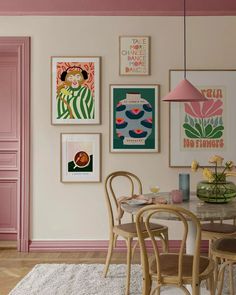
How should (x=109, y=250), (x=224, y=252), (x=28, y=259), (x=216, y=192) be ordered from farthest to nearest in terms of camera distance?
1. (x=28, y=259)
2. (x=109, y=250)
3. (x=216, y=192)
4. (x=224, y=252)

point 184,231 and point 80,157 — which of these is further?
point 80,157

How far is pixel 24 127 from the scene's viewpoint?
471 centimetres

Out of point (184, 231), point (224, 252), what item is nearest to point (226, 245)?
point (224, 252)

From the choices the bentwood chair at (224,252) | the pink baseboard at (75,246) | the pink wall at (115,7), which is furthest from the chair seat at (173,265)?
the pink wall at (115,7)

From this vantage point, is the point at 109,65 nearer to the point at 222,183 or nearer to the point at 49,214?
the point at 49,214

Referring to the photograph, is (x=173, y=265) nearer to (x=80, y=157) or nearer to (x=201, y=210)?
(x=201, y=210)

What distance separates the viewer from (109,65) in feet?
15.5

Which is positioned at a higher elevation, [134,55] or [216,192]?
[134,55]

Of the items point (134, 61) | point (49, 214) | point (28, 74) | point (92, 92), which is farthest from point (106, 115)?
point (49, 214)

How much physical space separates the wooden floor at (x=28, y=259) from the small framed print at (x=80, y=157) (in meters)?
0.79

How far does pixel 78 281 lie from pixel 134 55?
2.39 m

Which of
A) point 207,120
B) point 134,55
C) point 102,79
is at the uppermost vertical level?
point 134,55

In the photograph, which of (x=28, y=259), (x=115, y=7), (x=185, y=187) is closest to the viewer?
(x=185, y=187)

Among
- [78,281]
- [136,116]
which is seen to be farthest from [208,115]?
[78,281]
